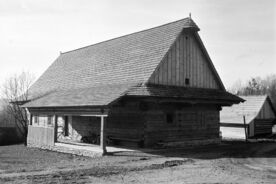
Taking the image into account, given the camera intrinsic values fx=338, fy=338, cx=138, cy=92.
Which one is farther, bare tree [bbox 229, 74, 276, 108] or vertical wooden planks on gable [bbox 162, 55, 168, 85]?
bare tree [bbox 229, 74, 276, 108]

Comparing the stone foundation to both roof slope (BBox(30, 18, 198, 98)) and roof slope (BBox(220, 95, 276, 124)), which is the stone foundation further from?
roof slope (BBox(220, 95, 276, 124))

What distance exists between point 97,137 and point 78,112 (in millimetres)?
3477

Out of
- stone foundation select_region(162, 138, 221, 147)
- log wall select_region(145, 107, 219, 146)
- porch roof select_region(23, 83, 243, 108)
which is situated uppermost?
porch roof select_region(23, 83, 243, 108)

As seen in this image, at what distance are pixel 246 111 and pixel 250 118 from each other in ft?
6.08

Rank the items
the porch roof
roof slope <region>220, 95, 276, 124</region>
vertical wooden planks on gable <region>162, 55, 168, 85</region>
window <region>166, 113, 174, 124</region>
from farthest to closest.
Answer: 1. roof slope <region>220, 95, 276, 124</region>
2. window <region>166, 113, 174, 124</region>
3. vertical wooden planks on gable <region>162, 55, 168, 85</region>
4. the porch roof

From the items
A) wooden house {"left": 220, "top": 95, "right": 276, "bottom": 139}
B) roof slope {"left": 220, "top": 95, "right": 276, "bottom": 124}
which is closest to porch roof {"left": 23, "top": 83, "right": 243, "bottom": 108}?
wooden house {"left": 220, "top": 95, "right": 276, "bottom": 139}

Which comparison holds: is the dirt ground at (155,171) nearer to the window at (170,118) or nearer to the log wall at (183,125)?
the log wall at (183,125)

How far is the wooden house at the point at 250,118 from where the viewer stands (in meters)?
33.3

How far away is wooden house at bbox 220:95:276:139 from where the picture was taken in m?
33.3

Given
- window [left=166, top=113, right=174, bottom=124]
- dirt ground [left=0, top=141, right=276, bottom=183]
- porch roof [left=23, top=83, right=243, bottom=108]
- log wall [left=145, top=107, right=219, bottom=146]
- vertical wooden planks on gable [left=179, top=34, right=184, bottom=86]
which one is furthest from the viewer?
vertical wooden planks on gable [left=179, top=34, right=184, bottom=86]

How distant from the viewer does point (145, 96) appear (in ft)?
58.1

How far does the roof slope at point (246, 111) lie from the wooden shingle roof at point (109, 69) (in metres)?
12.0

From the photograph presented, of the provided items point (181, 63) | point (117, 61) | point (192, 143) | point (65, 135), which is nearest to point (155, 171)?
point (192, 143)

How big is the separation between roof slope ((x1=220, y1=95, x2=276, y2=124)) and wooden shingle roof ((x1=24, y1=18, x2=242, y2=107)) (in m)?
12.0
